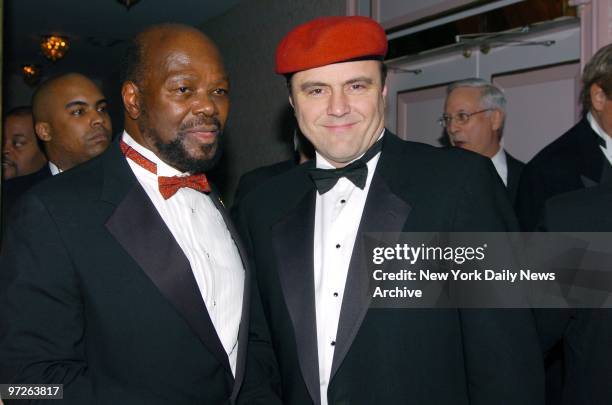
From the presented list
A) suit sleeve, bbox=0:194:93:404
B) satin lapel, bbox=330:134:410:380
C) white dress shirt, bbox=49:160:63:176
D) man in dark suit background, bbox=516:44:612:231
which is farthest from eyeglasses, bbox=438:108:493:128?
suit sleeve, bbox=0:194:93:404

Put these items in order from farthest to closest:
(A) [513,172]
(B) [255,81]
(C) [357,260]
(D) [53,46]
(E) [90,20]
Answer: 1. (D) [53,46]
2. (E) [90,20]
3. (B) [255,81]
4. (A) [513,172]
5. (C) [357,260]

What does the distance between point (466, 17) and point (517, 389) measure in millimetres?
3233

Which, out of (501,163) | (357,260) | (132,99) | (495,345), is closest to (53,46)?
(501,163)

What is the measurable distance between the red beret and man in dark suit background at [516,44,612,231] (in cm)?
120

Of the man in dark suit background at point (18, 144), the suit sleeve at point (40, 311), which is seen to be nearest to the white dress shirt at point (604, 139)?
the suit sleeve at point (40, 311)

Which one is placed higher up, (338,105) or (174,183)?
(338,105)

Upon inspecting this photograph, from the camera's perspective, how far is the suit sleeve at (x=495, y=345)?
1.61 m

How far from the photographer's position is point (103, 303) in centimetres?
159

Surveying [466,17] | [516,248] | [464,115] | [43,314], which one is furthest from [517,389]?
[466,17]

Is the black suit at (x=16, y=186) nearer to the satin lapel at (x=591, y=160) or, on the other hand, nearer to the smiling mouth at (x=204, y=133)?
the smiling mouth at (x=204, y=133)

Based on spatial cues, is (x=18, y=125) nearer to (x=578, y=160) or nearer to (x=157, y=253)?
(x=157, y=253)

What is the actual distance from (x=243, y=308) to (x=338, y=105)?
2.22ft

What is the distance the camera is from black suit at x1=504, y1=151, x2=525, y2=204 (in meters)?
3.71

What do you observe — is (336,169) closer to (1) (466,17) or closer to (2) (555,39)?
(2) (555,39)
